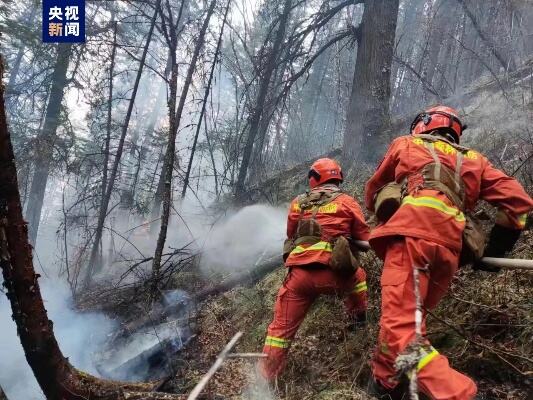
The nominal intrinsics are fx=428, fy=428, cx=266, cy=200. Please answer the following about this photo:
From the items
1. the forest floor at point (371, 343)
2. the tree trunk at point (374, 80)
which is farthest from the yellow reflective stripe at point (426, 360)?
the tree trunk at point (374, 80)

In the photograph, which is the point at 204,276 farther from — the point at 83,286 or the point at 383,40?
the point at 383,40

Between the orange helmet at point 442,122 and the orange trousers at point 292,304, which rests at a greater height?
the orange helmet at point 442,122

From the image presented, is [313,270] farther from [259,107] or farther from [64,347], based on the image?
[259,107]

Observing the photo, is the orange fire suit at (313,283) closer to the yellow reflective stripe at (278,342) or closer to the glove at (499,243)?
the yellow reflective stripe at (278,342)

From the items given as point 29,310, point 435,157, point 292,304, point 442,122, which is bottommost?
point 292,304

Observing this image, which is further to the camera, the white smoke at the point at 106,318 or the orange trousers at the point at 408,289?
the white smoke at the point at 106,318

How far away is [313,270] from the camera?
397 cm

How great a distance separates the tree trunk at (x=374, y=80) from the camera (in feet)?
25.4

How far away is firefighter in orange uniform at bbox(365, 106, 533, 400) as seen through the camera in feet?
8.44

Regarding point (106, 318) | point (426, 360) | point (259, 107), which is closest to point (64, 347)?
point (106, 318)

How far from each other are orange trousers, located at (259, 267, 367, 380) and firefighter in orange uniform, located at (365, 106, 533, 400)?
0.91 metres

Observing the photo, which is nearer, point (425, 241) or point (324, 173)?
point (425, 241)

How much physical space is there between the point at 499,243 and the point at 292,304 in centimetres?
182

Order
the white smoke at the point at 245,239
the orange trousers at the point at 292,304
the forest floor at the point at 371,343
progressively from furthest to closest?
1. the white smoke at the point at 245,239
2. the orange trousers at the point at 292,304
3. the forest floor at the point at 371,343
